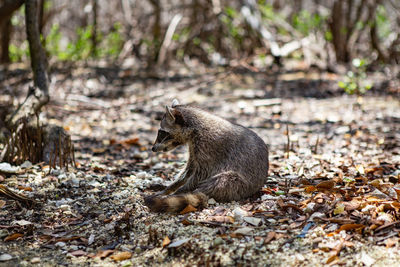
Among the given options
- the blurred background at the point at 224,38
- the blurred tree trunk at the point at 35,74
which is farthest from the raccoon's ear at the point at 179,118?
the blurred background at the point at 224,38

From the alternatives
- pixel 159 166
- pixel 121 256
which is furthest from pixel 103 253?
pixel 159 166

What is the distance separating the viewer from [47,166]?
15.7 ft

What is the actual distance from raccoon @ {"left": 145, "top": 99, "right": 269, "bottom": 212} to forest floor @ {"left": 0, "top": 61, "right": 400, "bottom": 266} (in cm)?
13

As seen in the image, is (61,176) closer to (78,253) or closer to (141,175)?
(141,175)

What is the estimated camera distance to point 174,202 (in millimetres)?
3598

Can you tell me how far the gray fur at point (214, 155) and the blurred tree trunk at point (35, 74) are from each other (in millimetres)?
1815

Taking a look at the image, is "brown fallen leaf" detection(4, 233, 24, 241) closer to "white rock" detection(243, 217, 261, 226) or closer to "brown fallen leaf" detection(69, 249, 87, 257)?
"brown fallen leaf" detection(69, 249, 87, 257)

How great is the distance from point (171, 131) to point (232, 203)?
93 cm

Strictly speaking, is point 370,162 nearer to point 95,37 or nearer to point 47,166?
point 47,166

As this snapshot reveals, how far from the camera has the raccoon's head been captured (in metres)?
4.18

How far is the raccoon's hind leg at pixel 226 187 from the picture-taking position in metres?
3.79

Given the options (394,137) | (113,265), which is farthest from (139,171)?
(394,137)

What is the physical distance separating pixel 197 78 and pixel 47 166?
558cm

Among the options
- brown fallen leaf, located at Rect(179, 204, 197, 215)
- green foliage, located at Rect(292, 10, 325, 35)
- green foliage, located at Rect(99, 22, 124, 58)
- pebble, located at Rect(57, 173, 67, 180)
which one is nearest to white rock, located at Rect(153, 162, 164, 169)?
pebble, located at Rect(57, 173, 67, 180)
